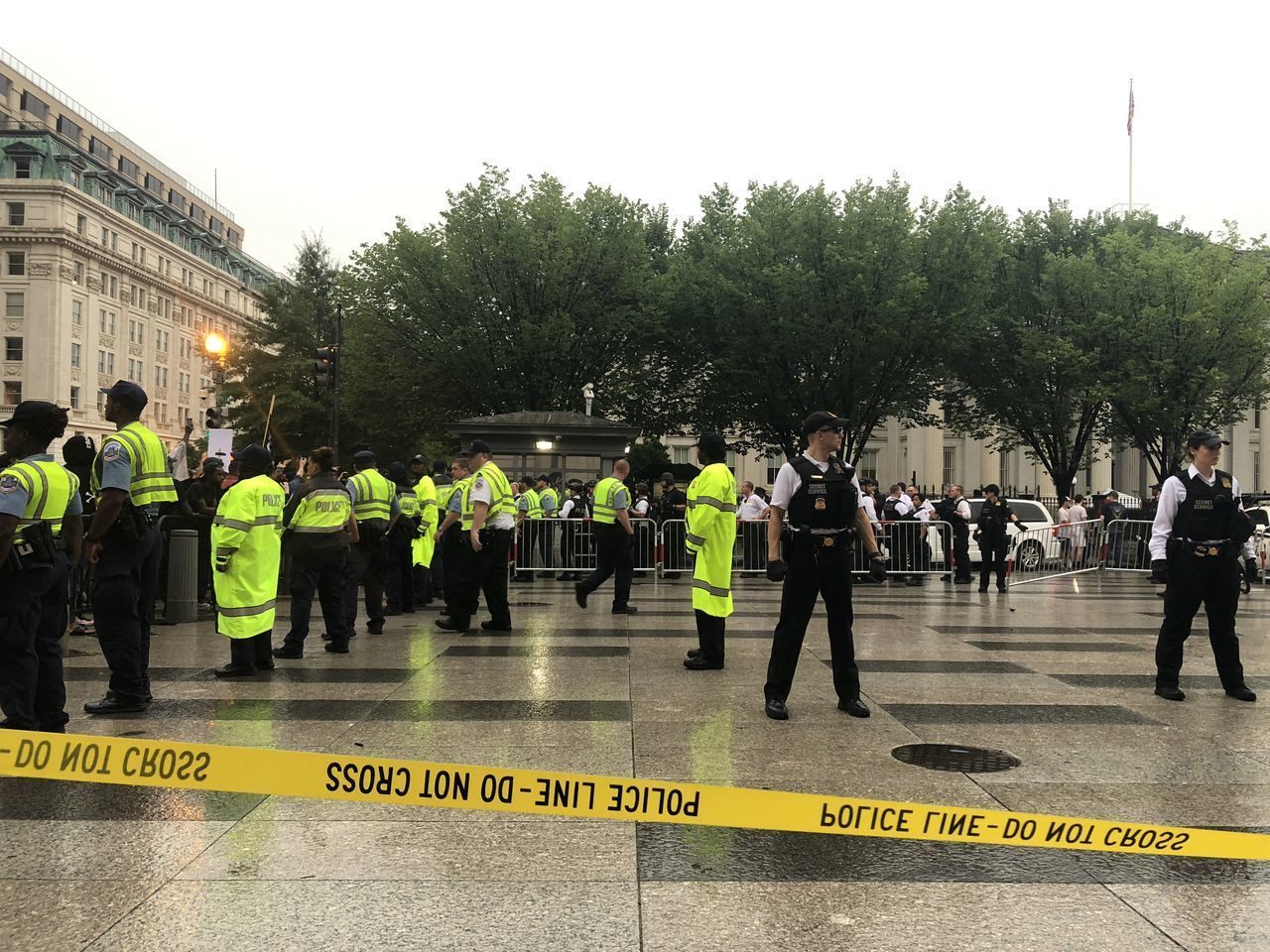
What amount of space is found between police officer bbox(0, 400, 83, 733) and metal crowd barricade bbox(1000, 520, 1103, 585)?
16.4 metres

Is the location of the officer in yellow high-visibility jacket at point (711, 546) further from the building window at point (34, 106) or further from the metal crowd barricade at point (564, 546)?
the building window at point (34, 106)

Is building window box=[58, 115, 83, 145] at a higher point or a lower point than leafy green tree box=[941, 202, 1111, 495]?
higher

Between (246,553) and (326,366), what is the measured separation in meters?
15.0

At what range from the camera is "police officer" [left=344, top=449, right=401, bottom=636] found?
411 inches

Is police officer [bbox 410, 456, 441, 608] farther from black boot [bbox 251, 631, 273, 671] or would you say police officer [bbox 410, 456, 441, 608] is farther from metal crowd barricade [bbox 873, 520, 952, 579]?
metal crowd barricade [bbox 873, 520, 952, 579]

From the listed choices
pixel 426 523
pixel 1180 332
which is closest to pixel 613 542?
pixel 426 523

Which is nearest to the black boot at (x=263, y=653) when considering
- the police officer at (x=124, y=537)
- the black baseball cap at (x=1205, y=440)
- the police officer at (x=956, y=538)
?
the police officer at (x=124, y=537)

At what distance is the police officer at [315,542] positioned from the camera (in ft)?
29.0

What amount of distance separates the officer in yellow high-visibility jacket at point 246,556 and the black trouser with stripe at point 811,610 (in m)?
3.74

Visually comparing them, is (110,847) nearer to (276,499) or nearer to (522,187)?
(276,499)

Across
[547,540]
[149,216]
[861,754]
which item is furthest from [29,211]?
[861,754]

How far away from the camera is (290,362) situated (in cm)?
4988

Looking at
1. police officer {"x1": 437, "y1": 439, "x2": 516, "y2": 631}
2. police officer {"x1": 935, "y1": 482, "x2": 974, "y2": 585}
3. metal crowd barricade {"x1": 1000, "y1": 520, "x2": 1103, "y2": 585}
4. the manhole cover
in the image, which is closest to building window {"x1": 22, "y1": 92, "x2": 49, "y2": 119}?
police officer {"x1": 935, "y1": 482, "x2": 974, "y2": 585}

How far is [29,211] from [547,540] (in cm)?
6635
